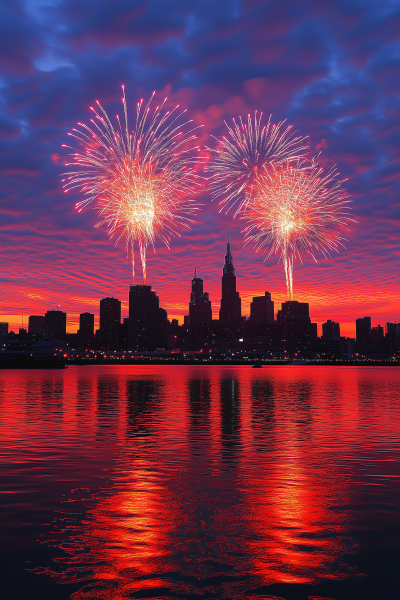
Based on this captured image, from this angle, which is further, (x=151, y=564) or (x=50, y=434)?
(x=50, y=434)

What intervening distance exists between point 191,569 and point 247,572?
1488 millimetres

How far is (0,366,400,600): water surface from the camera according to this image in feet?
42.0

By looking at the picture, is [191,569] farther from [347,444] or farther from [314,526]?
[347,444]

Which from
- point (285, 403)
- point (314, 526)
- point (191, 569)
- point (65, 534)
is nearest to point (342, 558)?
point (314, 526)

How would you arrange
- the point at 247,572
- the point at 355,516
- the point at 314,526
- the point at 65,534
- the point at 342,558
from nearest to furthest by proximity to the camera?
the point at 247,572
the point at 342,558
the point at 65,534
the point at 314,526
the point at 355,516

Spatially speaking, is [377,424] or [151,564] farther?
[377,424]

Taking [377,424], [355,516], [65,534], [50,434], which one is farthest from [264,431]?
[65,534]

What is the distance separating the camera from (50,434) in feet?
134

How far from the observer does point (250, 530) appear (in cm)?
1680

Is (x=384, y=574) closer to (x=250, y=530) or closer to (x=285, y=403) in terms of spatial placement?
(x=250, y=530)

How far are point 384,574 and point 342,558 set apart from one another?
4.33 feet

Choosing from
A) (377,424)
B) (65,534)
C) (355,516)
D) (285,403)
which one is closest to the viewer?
(65,534)

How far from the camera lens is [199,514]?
18703mm

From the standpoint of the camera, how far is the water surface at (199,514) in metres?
12.8
